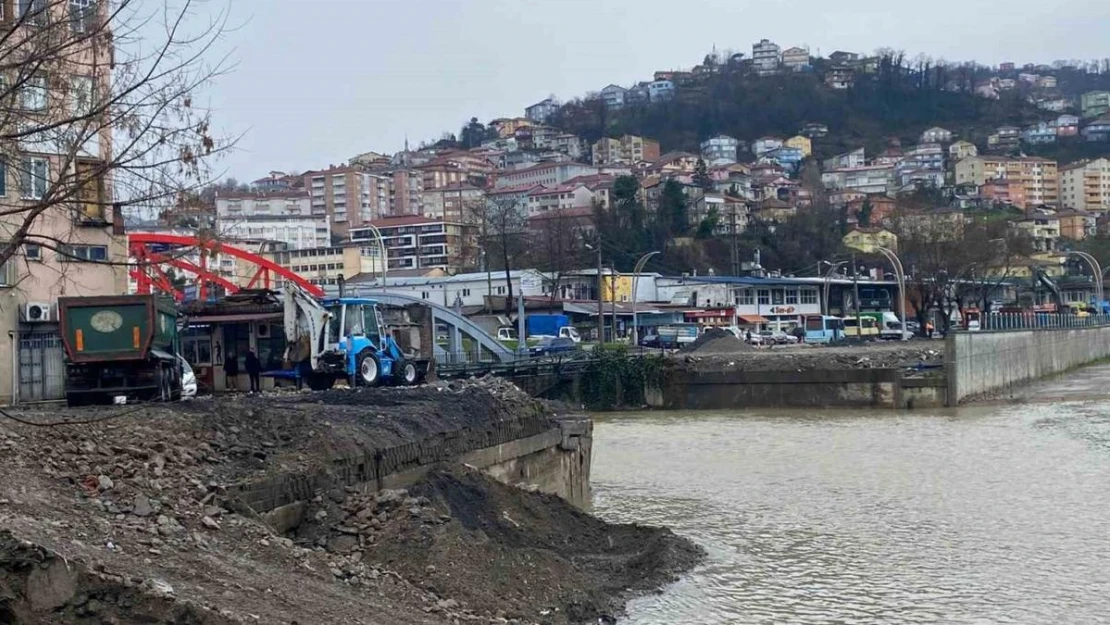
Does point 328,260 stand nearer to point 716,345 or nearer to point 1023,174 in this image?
point 716,345

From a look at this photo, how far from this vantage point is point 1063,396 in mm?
48656

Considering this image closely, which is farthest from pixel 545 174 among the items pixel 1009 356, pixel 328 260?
pixel 1009 356

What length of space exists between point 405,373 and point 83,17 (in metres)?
21.7

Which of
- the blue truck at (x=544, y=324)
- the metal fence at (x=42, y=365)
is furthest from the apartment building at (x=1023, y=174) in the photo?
the metal fence at (x=42, y=365)

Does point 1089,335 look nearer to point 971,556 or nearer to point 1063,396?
point 1063,396

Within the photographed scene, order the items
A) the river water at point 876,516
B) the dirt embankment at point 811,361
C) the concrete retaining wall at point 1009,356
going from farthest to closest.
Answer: the dirt embankment at point 811,361
the concrete retaining wall at point 1009,356
the river water at point 876,516

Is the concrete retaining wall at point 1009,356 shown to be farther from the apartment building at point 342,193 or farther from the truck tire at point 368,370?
the apartment building at point 342,193

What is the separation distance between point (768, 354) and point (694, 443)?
20727mm

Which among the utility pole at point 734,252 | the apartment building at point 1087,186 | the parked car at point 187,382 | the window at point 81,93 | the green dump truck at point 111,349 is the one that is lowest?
the parked car at point 187,382

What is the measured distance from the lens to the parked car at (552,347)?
55.7 m

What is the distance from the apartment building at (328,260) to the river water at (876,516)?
77087 mm

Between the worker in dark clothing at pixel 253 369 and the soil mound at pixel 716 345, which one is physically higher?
the worker in dark clothing at pixel 253 369

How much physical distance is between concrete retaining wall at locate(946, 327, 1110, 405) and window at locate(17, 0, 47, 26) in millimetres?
41629

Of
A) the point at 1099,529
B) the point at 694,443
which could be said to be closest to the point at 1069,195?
the point at 694,443
